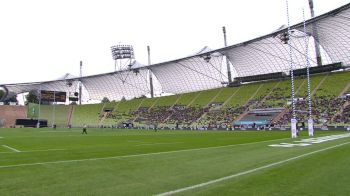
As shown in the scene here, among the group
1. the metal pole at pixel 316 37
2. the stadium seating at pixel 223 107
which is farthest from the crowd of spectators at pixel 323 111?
the metal pole at pixel 316 37

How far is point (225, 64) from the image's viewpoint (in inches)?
3477

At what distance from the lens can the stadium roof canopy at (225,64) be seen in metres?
62.3

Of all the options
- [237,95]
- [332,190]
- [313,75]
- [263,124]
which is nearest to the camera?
[332,190]

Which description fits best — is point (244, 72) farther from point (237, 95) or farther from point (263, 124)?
point (263, 124)

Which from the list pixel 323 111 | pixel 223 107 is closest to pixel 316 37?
pixel 323 111

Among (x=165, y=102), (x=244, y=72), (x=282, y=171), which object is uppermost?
(x=244, y=72)

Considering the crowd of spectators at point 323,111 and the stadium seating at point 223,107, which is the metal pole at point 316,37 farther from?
the crowd of spectators at point 323,111

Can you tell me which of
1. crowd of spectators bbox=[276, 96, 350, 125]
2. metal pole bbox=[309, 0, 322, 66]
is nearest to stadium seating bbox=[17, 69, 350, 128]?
crowd of spectators bbox=[276, 96, 350, 125]

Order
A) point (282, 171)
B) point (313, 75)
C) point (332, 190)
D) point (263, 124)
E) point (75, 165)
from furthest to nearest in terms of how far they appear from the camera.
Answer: point (313, 75)
point (263, 124)
point (75, 165)
point (282, 171)
point (332, 190)

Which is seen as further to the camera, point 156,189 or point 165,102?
point 165,102

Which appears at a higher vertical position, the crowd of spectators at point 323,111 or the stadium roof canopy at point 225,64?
the stadium roof canopy at point 225,64

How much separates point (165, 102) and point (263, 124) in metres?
40.2

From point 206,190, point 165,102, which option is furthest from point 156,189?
point 165,102

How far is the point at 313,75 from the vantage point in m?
76.6
